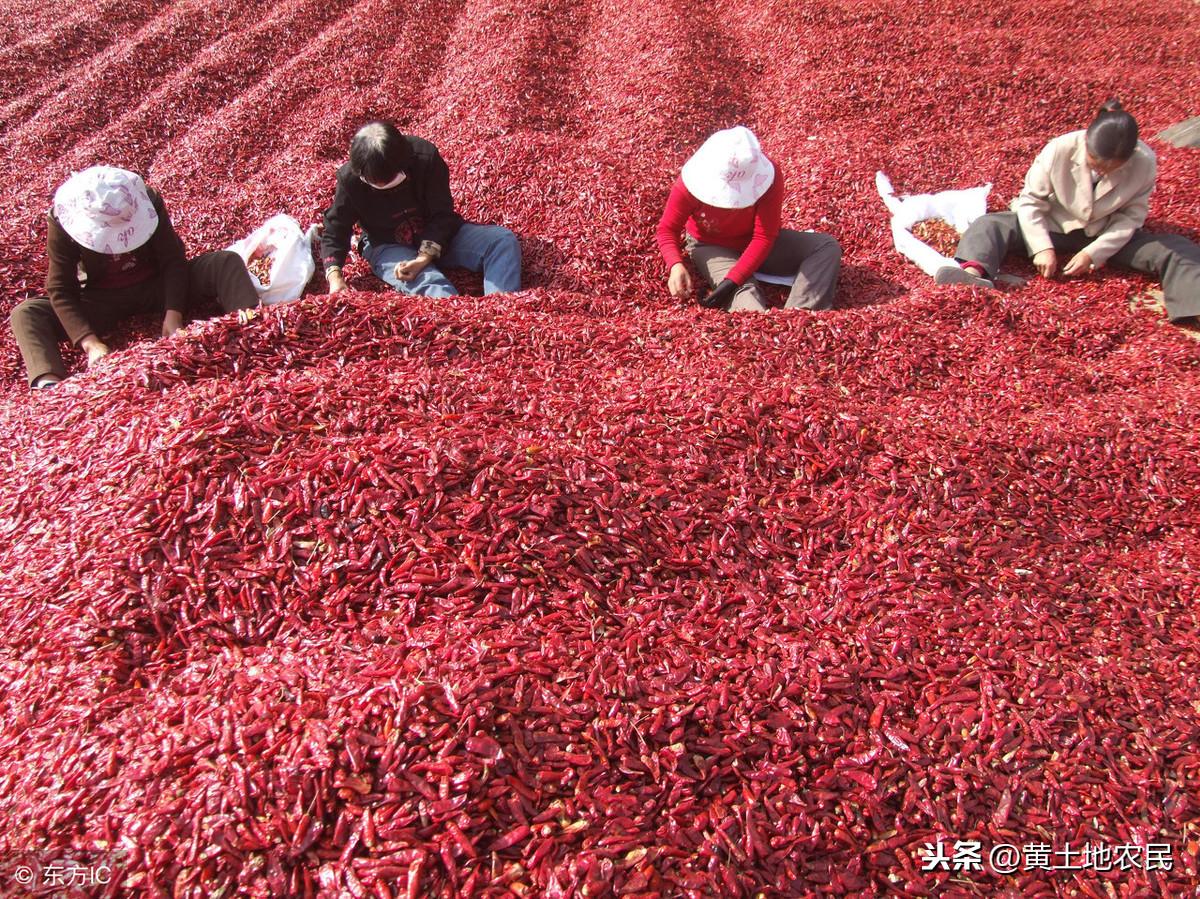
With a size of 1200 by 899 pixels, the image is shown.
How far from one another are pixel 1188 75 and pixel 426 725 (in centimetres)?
1437

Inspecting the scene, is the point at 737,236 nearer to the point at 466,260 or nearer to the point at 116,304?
the point at 466,260

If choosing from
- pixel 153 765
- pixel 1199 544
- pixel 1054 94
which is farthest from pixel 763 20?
pixel 153 765

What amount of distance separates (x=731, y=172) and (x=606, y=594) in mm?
3927

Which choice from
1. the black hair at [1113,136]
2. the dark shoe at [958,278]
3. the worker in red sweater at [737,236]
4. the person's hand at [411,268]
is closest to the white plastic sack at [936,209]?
the dark shoe at [958,278]

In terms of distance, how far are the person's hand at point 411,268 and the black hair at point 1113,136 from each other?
5.95 m

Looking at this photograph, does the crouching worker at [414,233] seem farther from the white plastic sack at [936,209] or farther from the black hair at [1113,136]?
the black hair at [1113,136]

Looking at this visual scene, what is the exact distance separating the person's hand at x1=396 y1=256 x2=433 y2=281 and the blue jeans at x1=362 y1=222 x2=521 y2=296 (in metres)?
0.06

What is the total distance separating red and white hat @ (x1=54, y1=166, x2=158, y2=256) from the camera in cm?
493

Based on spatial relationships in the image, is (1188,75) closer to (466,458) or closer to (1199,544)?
(1199,544)

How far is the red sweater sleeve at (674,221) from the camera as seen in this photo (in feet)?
20.0

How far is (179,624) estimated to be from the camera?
3027 mm

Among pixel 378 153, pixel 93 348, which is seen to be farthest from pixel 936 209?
pixel 93 348

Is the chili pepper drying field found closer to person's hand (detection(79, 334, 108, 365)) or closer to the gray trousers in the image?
the gray trousers

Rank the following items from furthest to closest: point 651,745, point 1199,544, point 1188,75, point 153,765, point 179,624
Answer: point 1188,75
point 1199,544
point 179,624
point 651,745
point 153,765
